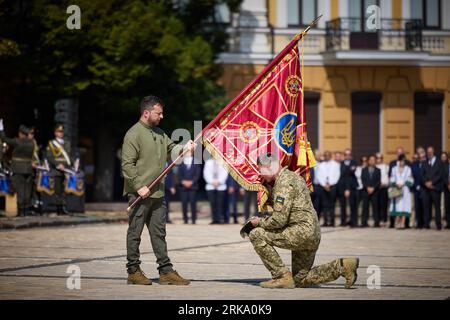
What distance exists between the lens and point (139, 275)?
471 inches

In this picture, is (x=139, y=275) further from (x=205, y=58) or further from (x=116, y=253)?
(x=205, y=58)

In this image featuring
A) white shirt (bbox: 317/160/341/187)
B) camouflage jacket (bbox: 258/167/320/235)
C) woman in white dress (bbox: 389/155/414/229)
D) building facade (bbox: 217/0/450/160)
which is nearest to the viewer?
camouflage jacket (bbox: 258/167/320/235)

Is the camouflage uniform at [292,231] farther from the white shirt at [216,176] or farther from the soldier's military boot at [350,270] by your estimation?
the white shirt at [216,176]

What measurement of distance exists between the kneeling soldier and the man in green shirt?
0.94m

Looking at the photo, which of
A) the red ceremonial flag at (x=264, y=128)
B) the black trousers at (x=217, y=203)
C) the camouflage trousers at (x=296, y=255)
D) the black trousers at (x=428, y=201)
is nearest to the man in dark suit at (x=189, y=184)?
the black trousers at (x=217, y=203)

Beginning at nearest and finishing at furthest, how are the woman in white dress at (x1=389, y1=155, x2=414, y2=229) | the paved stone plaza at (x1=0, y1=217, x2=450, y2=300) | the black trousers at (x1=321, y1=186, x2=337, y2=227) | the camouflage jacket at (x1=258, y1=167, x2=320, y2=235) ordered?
1. the paved stone plaza at (x1=0, y1=217, x2=450, y2=300)
2. the camouflage jacket at (x1=258, y1=167, x2=320, y2=235)
3. the woman in white dress at (x1=389, y1=155, x2=414, y2=229)
4. the black trousers at (x1=321, y1=186, x2=337, y2=227)

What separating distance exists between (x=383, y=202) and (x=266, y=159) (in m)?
16.0

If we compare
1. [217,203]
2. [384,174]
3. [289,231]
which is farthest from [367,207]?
[289,231]

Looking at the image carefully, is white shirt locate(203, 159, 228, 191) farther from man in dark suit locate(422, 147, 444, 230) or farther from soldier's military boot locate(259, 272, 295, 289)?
soldier's military boot locate(259, 272, 295, 289)

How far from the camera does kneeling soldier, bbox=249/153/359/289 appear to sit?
457 inches

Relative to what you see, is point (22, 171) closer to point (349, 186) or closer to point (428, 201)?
point (349, 186)

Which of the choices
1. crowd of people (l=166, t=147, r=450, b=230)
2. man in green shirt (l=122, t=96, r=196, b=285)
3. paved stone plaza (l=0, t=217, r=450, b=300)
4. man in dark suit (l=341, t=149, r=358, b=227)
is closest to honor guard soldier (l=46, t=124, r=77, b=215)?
paved stone plaza (l=0, t=217, r=450, b=300)

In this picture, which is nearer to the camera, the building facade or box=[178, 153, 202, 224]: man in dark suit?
box=[178, 153, 202, 224]: man in dark suit
